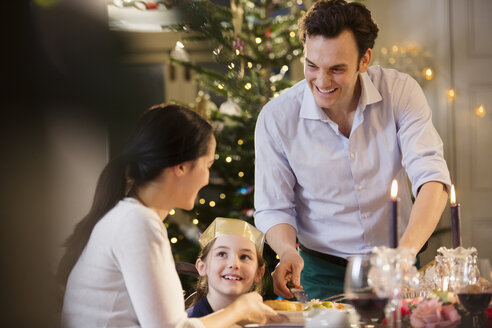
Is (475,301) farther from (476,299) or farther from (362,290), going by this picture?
(362,290)

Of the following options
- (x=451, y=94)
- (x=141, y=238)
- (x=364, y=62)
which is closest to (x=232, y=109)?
(x=364, y=62)

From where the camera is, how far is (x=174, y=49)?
3.98m

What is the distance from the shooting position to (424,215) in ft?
6.24

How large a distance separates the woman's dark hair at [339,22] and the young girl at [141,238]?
0.67 meters

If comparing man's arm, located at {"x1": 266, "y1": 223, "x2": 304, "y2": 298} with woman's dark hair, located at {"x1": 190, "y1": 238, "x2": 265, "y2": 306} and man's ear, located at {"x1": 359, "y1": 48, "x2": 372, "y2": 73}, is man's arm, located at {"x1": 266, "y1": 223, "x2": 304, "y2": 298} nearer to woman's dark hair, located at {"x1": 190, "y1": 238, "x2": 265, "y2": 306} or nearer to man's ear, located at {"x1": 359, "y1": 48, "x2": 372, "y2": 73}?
woman's dark hair, located at {"x1": 190, "y1": 238, "x2": 265, "y2": 306}

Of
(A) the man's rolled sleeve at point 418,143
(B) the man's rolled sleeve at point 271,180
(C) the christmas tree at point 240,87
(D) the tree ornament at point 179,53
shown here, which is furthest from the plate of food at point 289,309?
(D) the tree ornament at point 179,53

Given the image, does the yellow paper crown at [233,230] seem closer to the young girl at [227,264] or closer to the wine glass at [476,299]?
the young girl at [227,264]

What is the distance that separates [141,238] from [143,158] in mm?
199

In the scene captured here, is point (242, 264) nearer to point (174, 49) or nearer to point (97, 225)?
point (97, 225)

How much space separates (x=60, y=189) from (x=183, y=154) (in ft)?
0.95

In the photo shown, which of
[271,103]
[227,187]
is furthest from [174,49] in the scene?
[271,103]

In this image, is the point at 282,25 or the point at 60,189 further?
the point at 282,25

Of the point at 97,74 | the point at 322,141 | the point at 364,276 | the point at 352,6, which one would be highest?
the point at 352,6

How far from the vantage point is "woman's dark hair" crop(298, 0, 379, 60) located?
2004 mm
